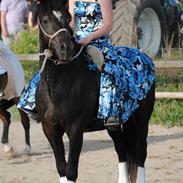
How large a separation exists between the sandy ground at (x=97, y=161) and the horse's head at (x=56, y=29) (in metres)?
2.27

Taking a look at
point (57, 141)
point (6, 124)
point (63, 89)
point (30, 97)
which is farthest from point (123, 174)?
point (6, 124)

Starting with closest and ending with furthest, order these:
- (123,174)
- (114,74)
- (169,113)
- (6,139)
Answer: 1. (114,74)
2. (123,174)
3. (6,139)
4. (169,113)

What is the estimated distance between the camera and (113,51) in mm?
6535

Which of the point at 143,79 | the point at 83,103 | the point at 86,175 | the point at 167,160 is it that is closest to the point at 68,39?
the point at 83,103

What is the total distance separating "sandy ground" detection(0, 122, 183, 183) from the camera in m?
7.73

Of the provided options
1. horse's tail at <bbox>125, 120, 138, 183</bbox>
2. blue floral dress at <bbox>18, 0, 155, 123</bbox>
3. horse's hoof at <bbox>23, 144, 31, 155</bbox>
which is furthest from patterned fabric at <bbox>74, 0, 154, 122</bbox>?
horse's hoof at <bbox>23, 144, 31, 155</bbox>

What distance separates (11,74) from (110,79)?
318 centimetres

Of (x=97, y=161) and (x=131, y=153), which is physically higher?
(x=131, y=153)

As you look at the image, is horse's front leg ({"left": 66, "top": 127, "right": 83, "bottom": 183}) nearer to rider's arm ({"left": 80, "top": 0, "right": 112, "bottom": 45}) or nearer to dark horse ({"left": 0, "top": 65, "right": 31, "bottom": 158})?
rider's arm ({"left": 80, "top": 0, "right": 112, "bottom": 45})

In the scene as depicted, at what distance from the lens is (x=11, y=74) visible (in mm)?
9195

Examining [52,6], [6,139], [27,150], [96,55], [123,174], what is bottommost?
[27,150]

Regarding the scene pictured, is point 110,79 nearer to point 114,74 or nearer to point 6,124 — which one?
point 114,74

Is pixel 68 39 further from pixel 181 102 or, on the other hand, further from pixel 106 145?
pixel 181 102

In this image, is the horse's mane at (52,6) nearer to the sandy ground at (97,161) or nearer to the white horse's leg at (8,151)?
the sandy ground at (97,161)
